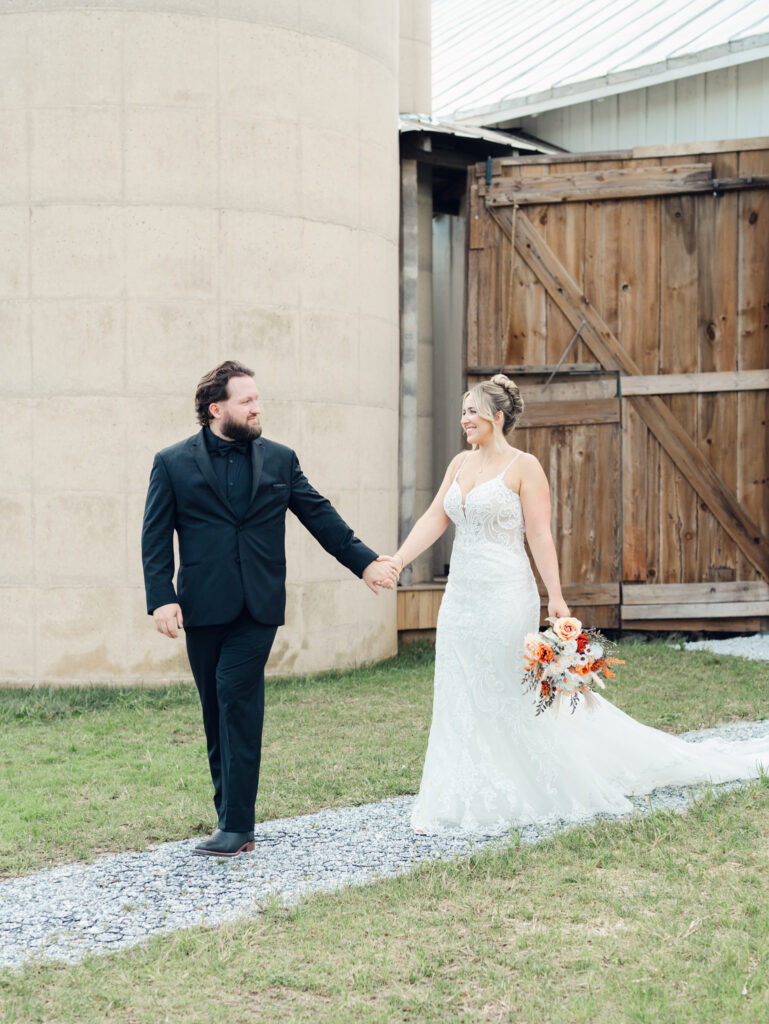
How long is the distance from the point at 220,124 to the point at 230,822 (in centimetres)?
568

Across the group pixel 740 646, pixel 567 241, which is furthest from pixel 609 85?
pixel 740 646

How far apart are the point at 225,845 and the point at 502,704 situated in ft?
4.52

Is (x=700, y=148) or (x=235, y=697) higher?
(x=700, y=148)

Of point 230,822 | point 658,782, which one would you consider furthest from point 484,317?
point 230,822

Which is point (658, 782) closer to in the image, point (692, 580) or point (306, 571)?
point (306, 571)

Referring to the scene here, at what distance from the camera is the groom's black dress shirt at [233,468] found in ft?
16.1

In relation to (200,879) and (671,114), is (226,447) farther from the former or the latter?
(671,114)

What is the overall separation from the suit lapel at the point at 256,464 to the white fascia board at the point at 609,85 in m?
7.72

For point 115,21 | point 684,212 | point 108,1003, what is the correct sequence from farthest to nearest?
1. point 684,212
2. point 115,21
3. point 108,1003

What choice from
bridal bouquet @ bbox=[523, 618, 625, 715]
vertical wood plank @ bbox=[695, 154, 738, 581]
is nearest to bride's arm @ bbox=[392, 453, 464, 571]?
bridal bouquet @ bbox=[523, 618, 625, 715]

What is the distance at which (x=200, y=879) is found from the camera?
4527 mm

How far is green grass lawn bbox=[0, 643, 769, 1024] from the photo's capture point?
3318 mm

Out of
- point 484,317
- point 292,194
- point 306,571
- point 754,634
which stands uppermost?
point 292,194

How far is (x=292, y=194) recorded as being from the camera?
8.94 metres
